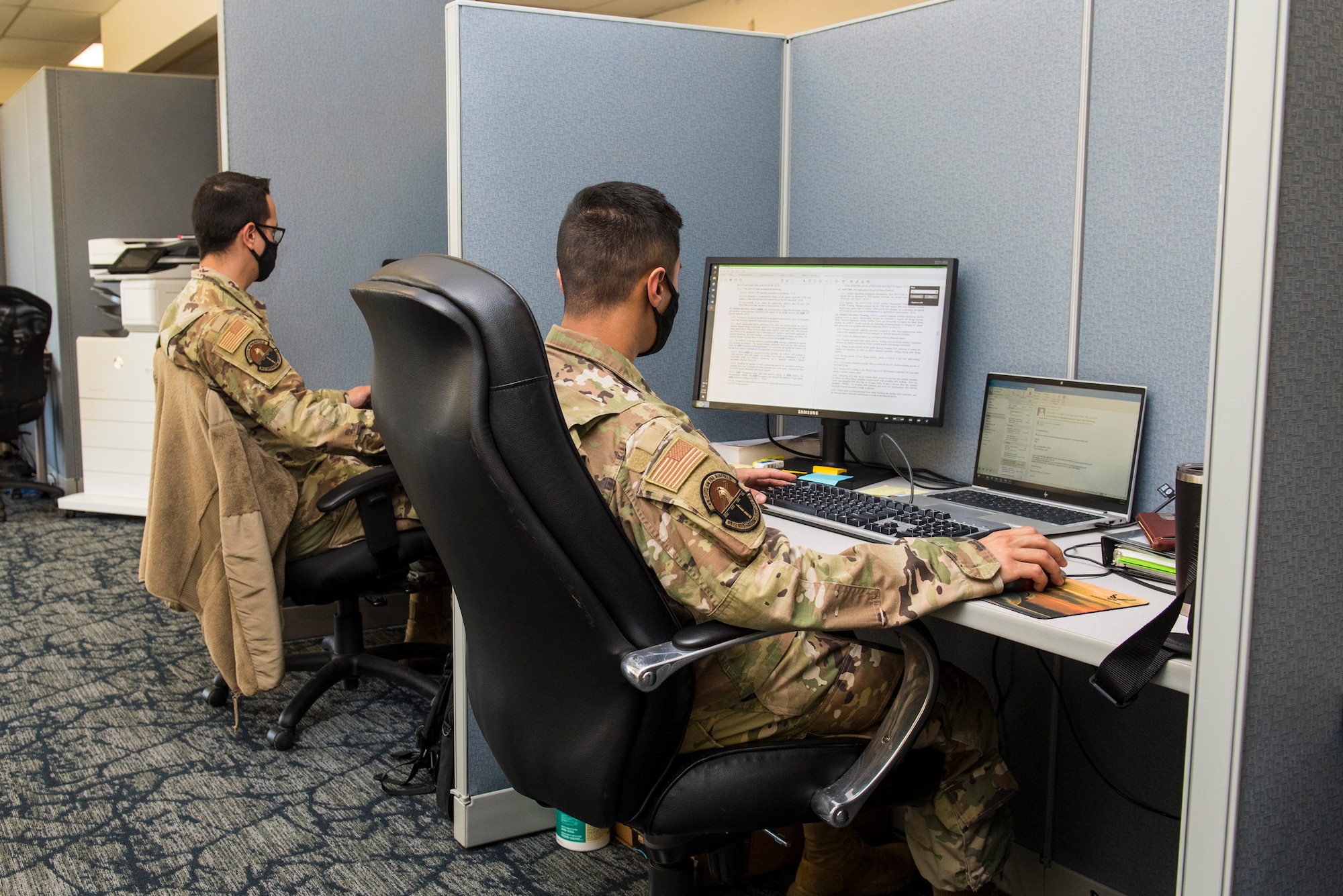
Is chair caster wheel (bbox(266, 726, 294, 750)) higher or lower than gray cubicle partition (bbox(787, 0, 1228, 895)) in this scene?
lower

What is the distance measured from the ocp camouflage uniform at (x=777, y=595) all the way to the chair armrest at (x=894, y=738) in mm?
49

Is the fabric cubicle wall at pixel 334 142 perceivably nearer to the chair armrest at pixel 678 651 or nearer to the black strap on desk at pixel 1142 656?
the chair armrest at pixel 678 651

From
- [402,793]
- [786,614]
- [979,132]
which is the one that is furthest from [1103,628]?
[402,793]

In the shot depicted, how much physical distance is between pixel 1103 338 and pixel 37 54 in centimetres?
812

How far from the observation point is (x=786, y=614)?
1029mm

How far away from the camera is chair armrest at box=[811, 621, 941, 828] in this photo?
1081mm

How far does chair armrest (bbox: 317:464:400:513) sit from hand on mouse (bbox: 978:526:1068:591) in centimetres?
124

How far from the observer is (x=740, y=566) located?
1026 mm

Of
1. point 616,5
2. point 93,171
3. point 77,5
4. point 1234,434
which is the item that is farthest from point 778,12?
point 1234,434

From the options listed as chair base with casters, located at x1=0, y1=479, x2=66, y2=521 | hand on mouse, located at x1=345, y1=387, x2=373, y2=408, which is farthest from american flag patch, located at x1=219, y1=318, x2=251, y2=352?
chair base with casters, located at x1=0, y1=479, x2=66, y2=521

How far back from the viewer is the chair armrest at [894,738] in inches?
42.6

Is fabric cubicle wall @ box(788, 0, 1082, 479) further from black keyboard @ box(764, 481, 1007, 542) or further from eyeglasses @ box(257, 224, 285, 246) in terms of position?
eyeglasses @ box(257, 224, 285, 246)

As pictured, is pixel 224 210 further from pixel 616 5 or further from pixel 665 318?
pixel 616 5

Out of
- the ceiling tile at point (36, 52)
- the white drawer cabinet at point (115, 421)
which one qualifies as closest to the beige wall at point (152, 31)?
the ceiling tile at point (36, 52)
